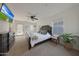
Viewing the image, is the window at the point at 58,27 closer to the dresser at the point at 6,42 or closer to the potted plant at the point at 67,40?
the potted plant at the point at 67,40

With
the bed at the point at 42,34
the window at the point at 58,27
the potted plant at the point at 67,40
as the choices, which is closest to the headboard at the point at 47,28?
the bed at the point at 42,34

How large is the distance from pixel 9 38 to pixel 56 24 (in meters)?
1.59

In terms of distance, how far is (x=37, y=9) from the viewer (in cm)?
193

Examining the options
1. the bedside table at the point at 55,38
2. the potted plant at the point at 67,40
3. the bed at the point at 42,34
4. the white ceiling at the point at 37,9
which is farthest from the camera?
the bed at the point at 42,34

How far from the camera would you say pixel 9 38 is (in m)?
2.21

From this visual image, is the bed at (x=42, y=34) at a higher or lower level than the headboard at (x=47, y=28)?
lower

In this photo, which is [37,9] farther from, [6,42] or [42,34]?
[6,42]

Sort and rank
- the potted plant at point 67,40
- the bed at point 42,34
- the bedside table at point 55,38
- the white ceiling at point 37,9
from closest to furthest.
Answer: the white ceiling at point 37,9 < the potted plant at point 67,40 < the bedside table at point 55,38 < the bed at point 42,34

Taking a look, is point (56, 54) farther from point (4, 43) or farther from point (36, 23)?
point (4, 43)

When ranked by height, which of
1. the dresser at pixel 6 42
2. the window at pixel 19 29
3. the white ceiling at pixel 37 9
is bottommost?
the dresser at pixel 6 42

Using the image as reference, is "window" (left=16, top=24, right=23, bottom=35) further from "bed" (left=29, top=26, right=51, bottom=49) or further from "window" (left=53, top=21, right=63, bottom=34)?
"window" (left=53, top=21, right=63, bottom=34)

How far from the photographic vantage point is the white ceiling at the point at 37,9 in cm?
177

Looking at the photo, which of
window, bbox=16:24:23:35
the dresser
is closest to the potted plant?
window, bbox=16:24:23:35

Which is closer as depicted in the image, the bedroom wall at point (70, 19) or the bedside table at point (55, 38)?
the bedroom wall at point (70, 19)
